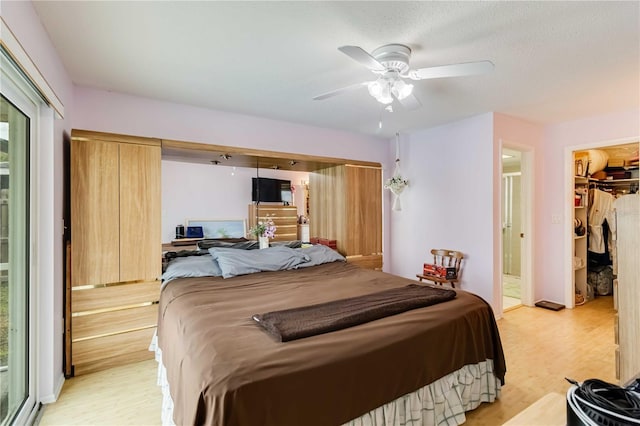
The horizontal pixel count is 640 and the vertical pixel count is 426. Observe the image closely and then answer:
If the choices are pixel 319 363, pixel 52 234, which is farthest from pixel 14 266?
pixel 319 363

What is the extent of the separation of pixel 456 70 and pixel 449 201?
2422 mm

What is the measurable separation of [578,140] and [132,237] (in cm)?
513

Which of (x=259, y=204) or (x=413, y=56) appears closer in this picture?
(x=413, y=56)

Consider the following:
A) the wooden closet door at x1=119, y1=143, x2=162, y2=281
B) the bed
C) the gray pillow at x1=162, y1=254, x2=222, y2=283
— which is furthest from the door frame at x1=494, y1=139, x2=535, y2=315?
the wooden closet door at x1=119, y1=143, x2=162, y2=281

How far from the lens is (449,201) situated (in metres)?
4.04

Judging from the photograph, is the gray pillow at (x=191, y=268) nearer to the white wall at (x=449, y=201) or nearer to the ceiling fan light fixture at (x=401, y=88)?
the ceiling fan light fixture at (x=401, y=88)

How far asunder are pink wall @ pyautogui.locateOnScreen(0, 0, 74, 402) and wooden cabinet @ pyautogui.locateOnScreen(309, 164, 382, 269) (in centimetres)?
271

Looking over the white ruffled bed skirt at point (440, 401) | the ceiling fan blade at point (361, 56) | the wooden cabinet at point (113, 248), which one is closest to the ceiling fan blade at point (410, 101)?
the ceiling fan blade at point (361, 56)

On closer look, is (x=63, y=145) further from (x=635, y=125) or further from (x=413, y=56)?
(x=635, y=125)

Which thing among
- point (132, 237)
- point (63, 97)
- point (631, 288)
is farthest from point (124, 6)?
point (631, 288)

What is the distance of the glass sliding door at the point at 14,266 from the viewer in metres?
1.74

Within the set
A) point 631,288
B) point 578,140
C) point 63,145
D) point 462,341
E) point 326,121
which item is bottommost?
point 462,341

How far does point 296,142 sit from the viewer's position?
4000 mm

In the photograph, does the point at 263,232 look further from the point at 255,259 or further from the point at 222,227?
the point at 255,259
